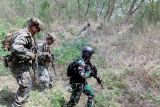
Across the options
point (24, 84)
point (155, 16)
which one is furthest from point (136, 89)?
point (155, 16)

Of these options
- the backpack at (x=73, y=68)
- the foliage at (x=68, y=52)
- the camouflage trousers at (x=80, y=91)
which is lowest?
the camouflage trousers at (x=80, y=91)

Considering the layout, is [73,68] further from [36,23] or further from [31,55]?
[36,23]

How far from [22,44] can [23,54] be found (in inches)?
6.8

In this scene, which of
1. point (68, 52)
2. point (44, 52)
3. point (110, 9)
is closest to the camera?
point (44, 52)

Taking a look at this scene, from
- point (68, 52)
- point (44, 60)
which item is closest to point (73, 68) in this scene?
point (44, 60)

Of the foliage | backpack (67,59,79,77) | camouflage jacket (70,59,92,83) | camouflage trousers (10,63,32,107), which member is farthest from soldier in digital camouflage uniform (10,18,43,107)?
the foliage

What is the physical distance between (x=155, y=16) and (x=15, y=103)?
281 inches

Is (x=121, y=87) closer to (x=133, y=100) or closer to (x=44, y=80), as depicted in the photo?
(x=133, y=100)

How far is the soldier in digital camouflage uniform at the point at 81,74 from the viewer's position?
6.93 metres

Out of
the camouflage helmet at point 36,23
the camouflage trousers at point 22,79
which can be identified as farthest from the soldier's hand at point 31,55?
the camouflage helmet at point 36,23

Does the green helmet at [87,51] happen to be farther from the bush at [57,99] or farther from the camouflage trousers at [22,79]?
the bush at [57,99]

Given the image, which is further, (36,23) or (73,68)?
(73,68)

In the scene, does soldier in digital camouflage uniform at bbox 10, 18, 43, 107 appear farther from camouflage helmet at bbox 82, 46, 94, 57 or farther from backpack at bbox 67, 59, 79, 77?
camouflage helmet at bbox 82, 46, 94, 57

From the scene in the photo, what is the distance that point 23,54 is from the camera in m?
6.77
